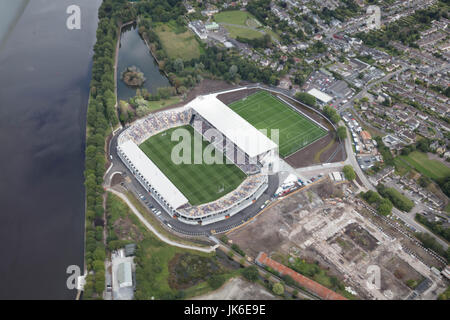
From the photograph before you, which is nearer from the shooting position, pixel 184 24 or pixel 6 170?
pixel 6 170

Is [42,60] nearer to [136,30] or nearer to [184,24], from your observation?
[136,30]

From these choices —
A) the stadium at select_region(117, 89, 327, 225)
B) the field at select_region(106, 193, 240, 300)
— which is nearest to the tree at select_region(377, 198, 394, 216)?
the stadium at select_region(117, 89, 327, 225)

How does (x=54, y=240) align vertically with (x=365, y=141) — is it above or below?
below

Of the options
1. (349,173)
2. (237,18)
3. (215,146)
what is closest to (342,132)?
(349,173)

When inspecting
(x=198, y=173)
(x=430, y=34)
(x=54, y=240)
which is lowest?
(x=54, y=240)
